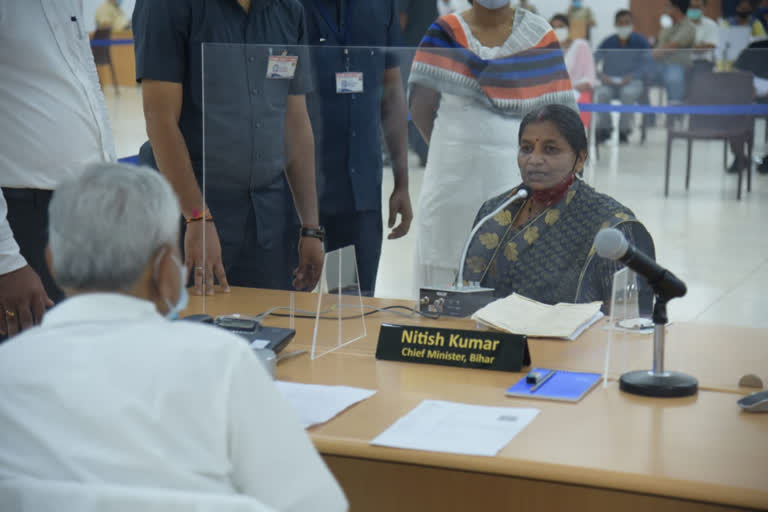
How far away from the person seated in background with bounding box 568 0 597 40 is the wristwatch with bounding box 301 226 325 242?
45.3ft

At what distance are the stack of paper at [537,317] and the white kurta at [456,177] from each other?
241 mm

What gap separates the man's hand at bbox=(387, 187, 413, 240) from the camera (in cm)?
254

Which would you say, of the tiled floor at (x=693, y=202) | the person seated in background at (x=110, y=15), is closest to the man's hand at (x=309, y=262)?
the tiled floor at (x=693, y=202)

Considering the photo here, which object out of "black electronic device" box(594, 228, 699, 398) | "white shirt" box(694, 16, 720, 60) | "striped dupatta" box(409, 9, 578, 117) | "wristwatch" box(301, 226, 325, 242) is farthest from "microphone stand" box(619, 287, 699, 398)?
"white shirt" box(694, 16, 720, 60)

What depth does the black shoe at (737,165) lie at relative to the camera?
3.08 metres

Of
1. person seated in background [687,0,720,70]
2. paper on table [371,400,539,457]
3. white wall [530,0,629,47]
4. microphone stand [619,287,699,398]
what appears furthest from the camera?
white wall [530,0,629,47]

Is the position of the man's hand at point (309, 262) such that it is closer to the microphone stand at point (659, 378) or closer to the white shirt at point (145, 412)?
the microphone stand at point (659, 378)

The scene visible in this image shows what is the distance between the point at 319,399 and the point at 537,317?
2.11 feet

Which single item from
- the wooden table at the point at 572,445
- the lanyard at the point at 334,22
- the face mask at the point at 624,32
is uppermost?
the face mask at the point at 624,32

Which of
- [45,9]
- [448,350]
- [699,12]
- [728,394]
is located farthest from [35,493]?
[699,12]

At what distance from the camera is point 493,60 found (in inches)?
97.9

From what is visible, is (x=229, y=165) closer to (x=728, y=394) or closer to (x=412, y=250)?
(x=412, y=250)

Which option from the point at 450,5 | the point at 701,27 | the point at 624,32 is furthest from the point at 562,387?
the point at 450,5

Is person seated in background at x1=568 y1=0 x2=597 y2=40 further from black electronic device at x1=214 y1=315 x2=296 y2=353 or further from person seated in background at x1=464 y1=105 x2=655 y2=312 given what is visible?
black electronic device at x1=214 y1=315 x2=296 y2=353
